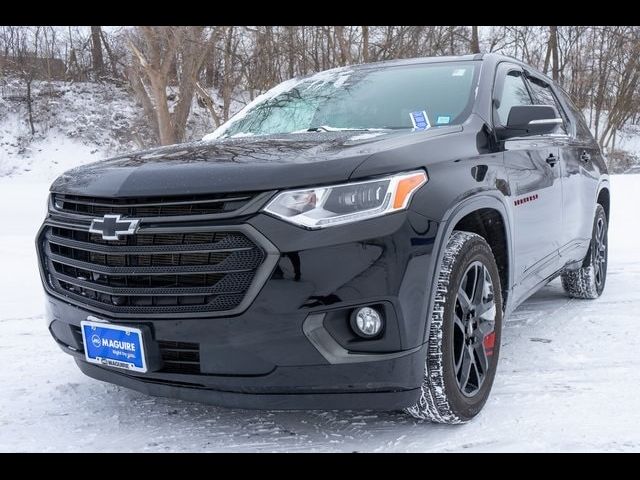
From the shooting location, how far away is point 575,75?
29578 mm

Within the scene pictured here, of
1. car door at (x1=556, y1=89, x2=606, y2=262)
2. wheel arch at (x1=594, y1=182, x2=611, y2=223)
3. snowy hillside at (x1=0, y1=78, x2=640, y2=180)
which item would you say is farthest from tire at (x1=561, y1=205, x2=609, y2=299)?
snowy hillside at (x1=0, y1=78, x2=640, y2=180)

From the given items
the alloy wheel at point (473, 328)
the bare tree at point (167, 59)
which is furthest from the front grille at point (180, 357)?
the bare tree at point (167, 59)

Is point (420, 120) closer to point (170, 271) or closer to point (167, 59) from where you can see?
point (170, 271)

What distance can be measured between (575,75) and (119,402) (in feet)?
100

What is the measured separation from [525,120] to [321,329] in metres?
1.61

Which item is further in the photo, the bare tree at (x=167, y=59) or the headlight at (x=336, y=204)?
the bare tree at (x=167, y=59)

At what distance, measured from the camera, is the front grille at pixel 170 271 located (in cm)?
219

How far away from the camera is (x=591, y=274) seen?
4.87 metres

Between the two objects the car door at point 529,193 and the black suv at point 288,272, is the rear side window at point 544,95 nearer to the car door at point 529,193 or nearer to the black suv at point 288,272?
the car door at point 529,193

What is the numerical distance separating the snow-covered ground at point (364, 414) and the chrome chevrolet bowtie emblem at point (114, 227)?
33.2 inches

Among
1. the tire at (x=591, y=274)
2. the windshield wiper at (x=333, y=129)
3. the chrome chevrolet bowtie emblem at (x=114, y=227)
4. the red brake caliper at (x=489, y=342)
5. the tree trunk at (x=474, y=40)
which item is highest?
the tree trunk at (x=474, y=40)

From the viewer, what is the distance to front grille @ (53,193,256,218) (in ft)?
7.21

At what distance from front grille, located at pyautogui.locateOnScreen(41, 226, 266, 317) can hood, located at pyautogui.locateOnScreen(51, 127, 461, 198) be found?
169 millimetres

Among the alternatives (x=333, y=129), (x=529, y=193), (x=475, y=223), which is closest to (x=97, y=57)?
(x=333, y=129)
